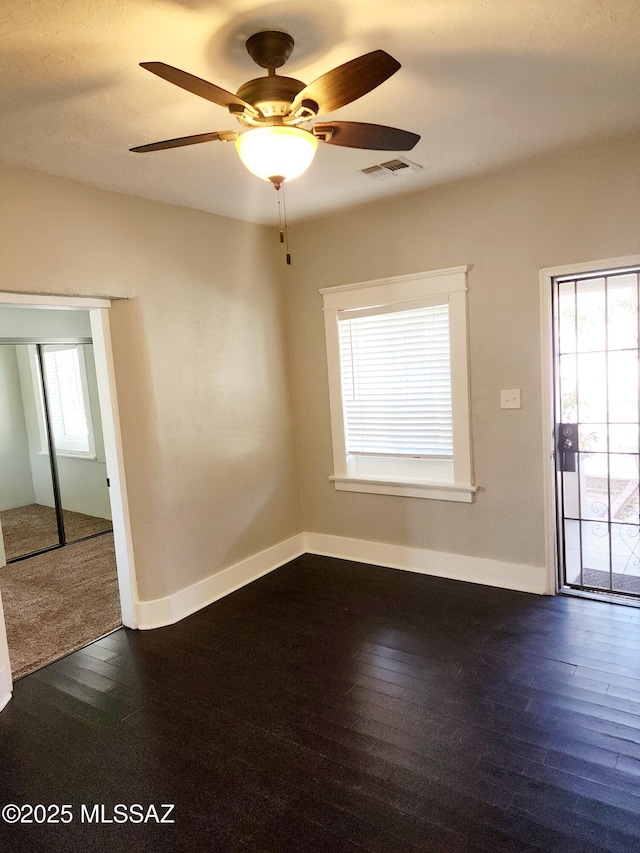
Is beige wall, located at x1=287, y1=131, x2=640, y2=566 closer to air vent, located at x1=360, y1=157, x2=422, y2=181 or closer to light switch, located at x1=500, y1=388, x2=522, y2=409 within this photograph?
light switch, located at x1=500, y1=388, x2=522, y2=409

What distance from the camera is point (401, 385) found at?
4.02m

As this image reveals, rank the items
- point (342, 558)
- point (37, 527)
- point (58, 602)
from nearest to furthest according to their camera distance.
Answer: point (58, 602), point (342, 558), point (37, 527)

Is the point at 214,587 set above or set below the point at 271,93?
below

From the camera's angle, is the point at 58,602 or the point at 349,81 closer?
the point at 349,81

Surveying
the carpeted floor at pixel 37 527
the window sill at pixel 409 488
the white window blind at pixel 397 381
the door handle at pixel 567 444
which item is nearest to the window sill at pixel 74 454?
the carpeted floor at pixel 37 527

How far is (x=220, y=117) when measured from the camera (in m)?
2.38

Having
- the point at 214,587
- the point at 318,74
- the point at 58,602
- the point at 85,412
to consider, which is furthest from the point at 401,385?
the point at 85,412

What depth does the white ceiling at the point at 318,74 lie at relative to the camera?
67.9 inches

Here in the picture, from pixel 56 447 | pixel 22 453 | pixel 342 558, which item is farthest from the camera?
pixel 22 453

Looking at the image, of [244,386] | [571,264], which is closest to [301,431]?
[244,386]

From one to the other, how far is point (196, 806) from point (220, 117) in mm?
2773

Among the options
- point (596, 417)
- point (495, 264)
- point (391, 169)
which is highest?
point (391, 169)

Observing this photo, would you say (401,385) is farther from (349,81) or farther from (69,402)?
(69,402)

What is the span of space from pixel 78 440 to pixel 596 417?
16.8 feet
